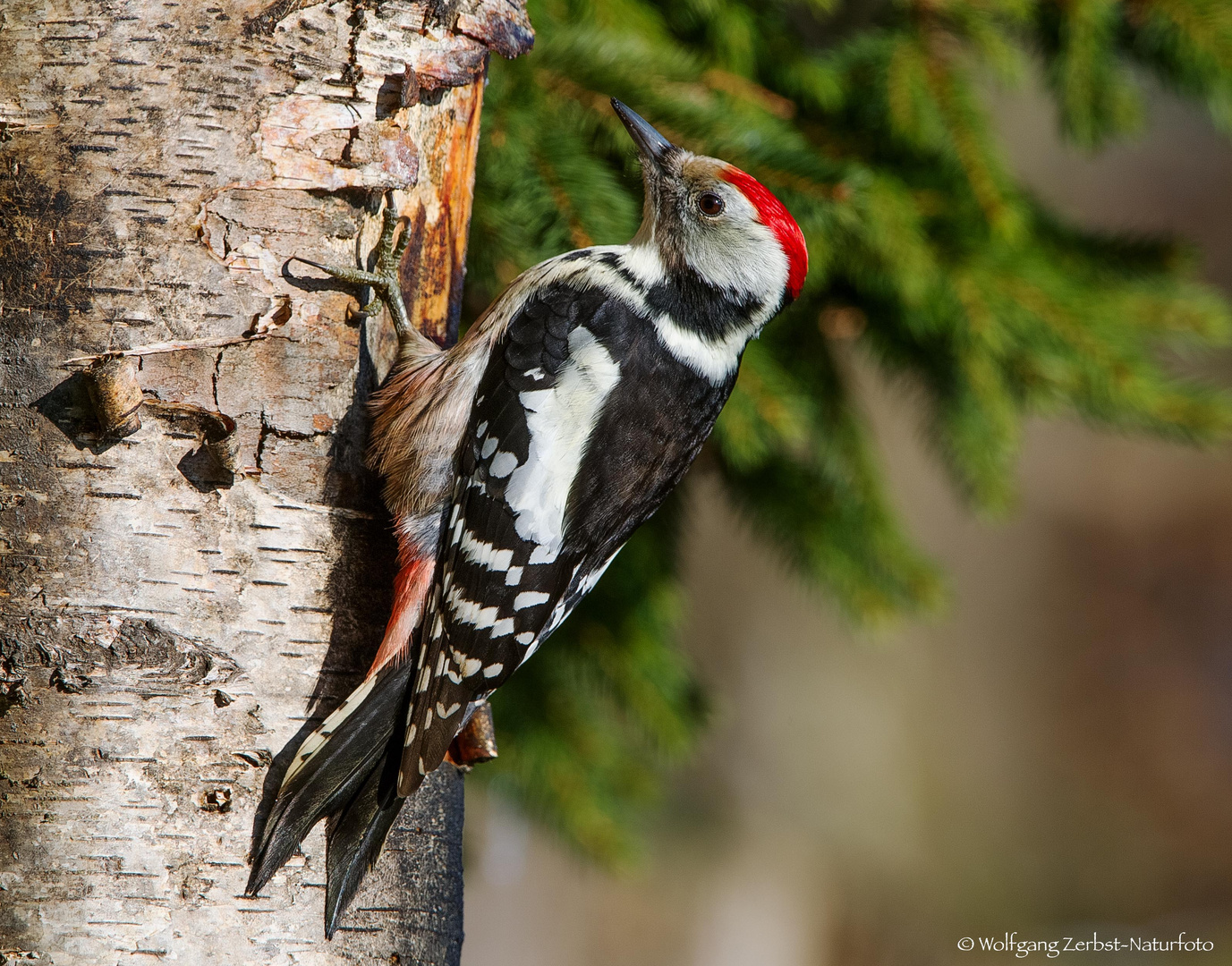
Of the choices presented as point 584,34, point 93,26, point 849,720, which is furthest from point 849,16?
point 849,720

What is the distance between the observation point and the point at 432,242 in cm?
145

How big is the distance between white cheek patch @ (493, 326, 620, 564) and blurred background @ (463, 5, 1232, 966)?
94.6 inches

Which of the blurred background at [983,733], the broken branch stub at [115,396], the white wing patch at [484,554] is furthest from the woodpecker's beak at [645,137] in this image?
the blurred background at [983,733]

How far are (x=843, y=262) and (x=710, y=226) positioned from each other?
36cm

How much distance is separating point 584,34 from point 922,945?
481cm

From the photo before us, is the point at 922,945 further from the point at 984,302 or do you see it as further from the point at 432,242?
the point at 432,242

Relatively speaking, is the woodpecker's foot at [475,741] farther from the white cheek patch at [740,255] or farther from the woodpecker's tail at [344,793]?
the white cheek patch at [740,255]

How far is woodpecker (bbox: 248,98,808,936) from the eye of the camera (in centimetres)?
125

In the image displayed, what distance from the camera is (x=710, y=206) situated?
1814 mm

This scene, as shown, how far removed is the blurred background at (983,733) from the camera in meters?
4.88

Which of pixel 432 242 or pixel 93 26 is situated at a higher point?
pixel 93 26

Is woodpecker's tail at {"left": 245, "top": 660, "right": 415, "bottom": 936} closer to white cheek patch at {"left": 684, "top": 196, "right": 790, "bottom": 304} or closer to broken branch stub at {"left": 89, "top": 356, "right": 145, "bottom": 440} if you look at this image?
broken branch stub at {"left": 89, "top": 356, "right": 145, "bottom": 440}

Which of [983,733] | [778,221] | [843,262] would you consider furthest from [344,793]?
[983,733]

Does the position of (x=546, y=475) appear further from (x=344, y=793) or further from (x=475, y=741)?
(x=344, y=793)
